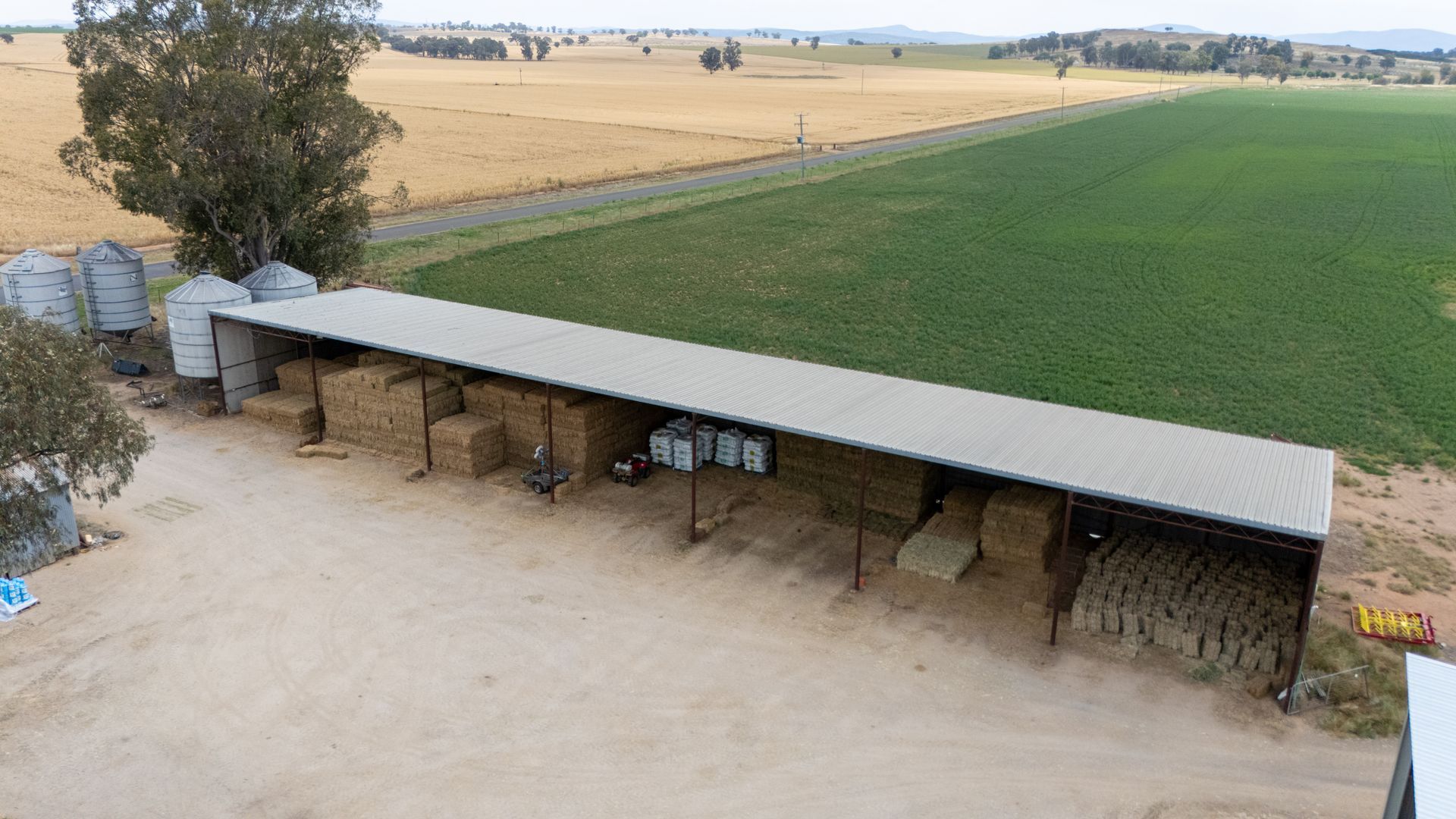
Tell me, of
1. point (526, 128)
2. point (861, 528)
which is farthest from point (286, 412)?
point (526, 128)

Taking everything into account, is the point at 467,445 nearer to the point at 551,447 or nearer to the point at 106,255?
the point at 551,447

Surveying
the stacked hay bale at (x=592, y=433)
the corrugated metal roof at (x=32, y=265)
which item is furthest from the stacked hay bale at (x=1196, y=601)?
the corrugated metal roof at (x=32, y=265)

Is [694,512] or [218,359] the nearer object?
[694,512]

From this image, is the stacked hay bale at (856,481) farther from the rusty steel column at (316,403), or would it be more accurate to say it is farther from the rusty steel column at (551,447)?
the rusty steel column at (316,403)

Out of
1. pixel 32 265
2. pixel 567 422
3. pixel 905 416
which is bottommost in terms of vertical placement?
pixel 567 422

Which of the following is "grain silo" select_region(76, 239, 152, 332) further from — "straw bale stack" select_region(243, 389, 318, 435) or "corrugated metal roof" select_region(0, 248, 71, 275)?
"straw bale stack" select_region(243, 389, 318, 435)

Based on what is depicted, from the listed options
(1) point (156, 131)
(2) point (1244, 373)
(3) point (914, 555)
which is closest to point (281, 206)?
(1) point (156, 131)

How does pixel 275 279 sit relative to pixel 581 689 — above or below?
above
